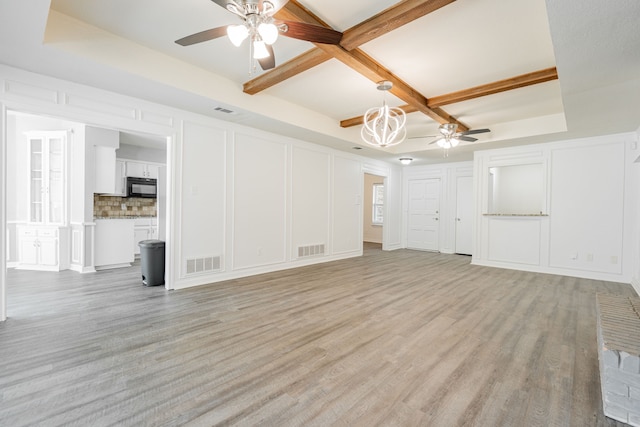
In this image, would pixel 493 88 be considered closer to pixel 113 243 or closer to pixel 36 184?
pixel 113 243

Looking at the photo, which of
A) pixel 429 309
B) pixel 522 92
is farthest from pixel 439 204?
pixel 429 309

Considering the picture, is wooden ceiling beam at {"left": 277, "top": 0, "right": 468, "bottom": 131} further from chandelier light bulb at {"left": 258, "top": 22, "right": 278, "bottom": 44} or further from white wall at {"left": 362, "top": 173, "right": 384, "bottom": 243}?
white wall at {"left": 362, "top": 173, "right": 384, "bottom": 243}

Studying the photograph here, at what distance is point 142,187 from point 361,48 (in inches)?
246

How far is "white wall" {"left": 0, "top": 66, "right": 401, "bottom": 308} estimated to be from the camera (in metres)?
3.47

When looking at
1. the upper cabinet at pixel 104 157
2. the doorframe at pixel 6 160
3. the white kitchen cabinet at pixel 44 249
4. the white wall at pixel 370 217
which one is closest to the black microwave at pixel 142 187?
the upper cabinet at pixel 104 157

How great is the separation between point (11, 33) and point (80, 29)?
1.79ft

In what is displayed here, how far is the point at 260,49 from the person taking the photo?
2354mm

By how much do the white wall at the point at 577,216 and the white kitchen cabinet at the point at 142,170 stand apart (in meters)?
8.23

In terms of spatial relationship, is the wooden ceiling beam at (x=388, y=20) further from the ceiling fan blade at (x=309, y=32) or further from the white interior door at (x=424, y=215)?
the white interior door at (x=424, y=215)

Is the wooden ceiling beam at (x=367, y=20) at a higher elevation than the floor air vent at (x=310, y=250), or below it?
higher

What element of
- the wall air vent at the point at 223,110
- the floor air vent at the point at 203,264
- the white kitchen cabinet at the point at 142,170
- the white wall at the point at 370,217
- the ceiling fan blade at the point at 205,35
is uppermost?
the wall air vent at the point at 223,110

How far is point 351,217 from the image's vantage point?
24.2 feet

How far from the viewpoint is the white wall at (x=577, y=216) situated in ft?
16.9

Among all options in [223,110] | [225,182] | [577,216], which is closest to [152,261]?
[225,182]
